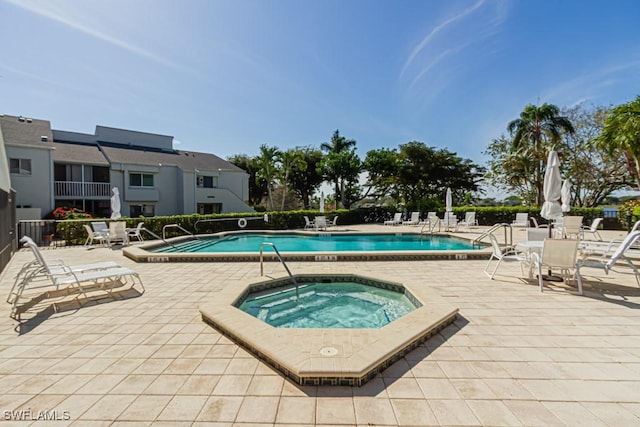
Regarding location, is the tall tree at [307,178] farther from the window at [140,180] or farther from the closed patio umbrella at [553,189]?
the closed patio umbrella at [553,189]

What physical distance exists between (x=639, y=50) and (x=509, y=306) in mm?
18554

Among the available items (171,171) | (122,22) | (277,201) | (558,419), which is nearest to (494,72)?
(122,22)

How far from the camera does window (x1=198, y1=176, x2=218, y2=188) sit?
24013mm

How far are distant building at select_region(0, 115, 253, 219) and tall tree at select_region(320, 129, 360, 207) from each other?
26.9 feet

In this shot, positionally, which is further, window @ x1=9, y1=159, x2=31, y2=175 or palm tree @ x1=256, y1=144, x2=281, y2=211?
palm tree @ x1=256, y1=144, x2=281, y2=211

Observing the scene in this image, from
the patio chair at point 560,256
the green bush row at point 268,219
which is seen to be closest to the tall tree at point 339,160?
the green bush row at point 268,219

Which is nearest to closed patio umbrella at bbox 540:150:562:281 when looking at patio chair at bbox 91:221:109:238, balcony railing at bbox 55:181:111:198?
patio chair at bbox 91:221:109:238

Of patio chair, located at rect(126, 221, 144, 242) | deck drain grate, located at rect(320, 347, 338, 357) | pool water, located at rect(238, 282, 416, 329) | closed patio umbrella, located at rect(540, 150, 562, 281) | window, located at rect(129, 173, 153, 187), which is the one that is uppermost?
window, located at rect(129, 173, 153, 187)

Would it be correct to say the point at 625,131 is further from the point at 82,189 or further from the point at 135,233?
the point at 82,189

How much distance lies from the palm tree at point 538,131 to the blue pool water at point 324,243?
15972mm

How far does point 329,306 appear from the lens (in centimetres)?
495

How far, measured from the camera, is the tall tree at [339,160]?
26797 mm

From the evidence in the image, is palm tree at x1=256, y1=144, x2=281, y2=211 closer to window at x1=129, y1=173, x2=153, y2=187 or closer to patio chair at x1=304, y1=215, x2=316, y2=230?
A: patio chair at x1=304, y1=215, x2=316, y2=230

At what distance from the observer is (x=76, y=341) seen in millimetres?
3195
